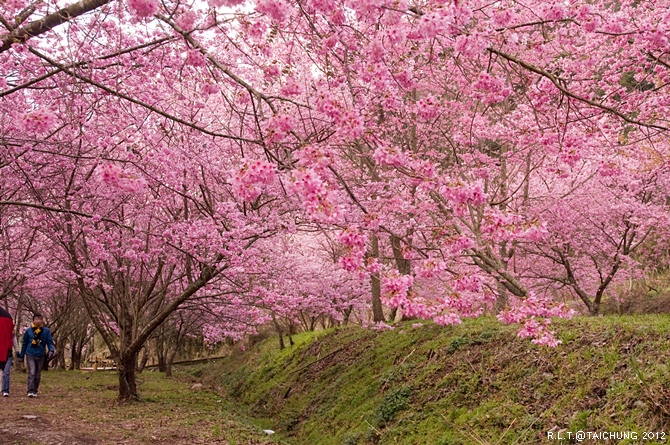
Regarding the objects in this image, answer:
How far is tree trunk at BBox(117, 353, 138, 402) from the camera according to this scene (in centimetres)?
1249

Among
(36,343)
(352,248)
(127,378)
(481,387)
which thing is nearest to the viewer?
(352,248)

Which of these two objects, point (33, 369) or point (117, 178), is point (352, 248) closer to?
point (117, 178)

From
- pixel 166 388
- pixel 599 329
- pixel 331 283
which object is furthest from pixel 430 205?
pixel 166 388

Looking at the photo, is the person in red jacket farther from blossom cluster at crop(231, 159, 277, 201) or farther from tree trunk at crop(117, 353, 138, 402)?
blossom cluster at crop(231, 159, 277, 201)

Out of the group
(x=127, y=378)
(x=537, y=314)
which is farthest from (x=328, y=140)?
(x=127, y=378)

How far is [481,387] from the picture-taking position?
26.7 ft

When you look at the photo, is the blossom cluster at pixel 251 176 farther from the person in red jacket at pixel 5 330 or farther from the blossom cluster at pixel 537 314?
the person in red jacket at pixel 5 330

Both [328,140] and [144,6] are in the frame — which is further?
[328,140]

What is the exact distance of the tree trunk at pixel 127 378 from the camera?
12492 mm

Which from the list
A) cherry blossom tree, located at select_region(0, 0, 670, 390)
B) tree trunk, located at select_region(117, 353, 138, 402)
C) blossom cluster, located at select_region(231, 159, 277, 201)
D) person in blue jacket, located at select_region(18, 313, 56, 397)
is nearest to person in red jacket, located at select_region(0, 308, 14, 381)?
cherry blossom tree, located at select_region(0, 0, 670, 390)

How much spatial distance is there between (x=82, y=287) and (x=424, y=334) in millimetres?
7689

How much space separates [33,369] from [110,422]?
366 centimetres

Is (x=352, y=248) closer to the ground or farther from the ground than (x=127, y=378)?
farther from the ground

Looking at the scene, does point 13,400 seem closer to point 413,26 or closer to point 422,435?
point 422,435
